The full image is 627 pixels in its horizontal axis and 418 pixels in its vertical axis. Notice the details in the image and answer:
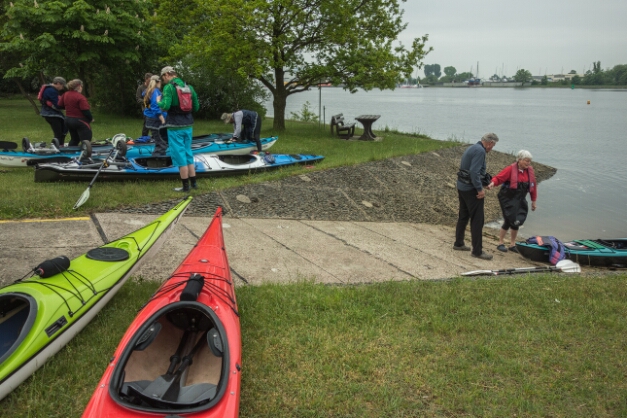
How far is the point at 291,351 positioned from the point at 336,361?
42cm

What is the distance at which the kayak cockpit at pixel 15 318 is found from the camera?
12.5ft

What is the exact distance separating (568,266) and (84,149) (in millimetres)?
8993

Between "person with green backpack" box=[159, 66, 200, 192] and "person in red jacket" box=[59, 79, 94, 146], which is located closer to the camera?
"person with green backpack" box=[159, 66, 200, 192]

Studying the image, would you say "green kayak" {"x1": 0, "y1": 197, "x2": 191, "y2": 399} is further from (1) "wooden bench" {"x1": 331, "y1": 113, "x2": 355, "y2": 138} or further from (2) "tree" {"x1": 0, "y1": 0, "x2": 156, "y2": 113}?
(2) "tree" {"x1": 0, "y1": 0, "x2": 156, "y2": 113}

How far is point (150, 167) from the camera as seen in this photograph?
10.2 metres

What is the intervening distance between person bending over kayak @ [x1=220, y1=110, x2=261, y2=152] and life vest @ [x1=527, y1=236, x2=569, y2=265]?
22.5ft

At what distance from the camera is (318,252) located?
293 inches

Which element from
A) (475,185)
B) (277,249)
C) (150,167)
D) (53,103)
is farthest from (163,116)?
(475,185)

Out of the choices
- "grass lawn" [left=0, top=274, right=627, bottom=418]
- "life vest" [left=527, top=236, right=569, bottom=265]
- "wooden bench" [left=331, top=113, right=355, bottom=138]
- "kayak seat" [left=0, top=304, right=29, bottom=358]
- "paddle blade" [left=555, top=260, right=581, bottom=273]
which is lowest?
"paddle blade" [left=555, top=260, right=581, bottom=273]

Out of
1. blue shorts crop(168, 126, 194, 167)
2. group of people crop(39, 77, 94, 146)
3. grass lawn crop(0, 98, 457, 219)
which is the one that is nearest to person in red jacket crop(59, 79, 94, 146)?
group of people crop(39, 77, 94, 146)

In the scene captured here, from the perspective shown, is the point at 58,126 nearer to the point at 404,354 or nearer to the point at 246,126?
the point at 246,126

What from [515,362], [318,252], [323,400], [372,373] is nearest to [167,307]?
[323,400]

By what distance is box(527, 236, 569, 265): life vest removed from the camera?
845 cm

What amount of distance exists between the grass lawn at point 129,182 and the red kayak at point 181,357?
4050mm
